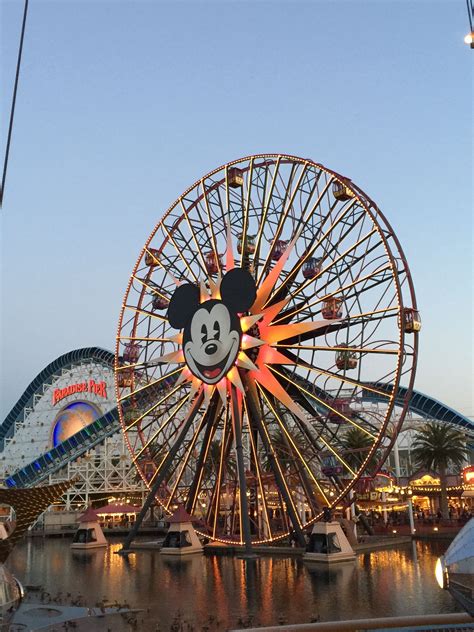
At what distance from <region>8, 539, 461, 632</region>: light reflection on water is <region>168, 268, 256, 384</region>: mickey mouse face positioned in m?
7.83

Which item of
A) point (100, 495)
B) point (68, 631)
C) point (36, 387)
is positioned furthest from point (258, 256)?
point (36, 387)

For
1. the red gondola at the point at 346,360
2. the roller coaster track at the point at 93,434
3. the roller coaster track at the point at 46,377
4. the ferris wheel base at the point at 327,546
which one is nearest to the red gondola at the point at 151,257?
the red gondola at the point at 346,360

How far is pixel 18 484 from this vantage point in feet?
177

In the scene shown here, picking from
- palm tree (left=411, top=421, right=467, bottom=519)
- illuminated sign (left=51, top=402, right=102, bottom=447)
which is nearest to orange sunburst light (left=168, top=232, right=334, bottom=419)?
palm tree (left=411, top=421, right=467, bottom=519)

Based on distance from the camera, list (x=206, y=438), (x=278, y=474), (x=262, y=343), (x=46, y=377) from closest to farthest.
Answer: (x=278, y=474), (x=262, y=343), (x=206, y=438), (x=46, y=377)

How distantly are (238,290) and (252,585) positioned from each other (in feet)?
40.4

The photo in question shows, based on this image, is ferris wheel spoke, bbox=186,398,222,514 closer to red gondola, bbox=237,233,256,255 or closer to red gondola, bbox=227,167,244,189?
red gondola, bbox=237,233,256,255

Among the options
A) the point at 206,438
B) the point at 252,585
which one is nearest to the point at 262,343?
the point at 206,438

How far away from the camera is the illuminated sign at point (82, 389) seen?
63.4 m

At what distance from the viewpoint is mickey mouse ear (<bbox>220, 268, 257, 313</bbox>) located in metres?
28.7

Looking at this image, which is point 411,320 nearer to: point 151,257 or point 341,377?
point 341,377

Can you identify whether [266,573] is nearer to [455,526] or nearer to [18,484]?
[455,526]

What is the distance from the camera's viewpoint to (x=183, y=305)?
3198cm

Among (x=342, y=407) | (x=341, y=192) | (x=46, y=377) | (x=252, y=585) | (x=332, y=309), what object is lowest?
(x=252, y=585)
